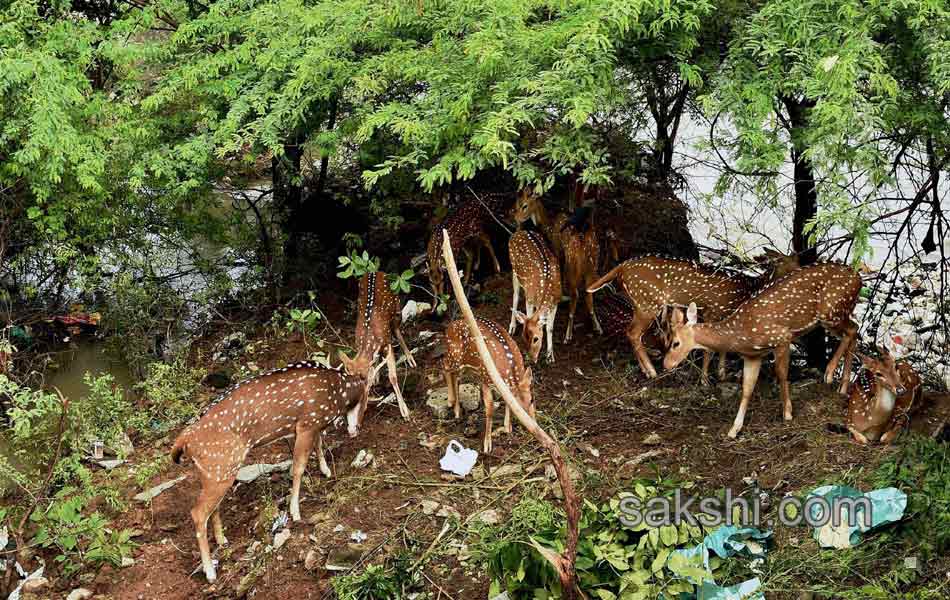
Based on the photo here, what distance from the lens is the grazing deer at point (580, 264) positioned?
888 centimetres

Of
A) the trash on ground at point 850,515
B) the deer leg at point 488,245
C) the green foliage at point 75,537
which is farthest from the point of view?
the deer leg at point 488,245

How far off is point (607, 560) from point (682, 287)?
10.0ft

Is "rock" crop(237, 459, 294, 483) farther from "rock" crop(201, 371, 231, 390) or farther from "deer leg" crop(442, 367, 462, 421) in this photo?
"rock" crop(201, 371, 231, 390)

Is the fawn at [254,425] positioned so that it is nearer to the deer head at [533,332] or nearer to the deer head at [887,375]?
the deer head at [533,332]

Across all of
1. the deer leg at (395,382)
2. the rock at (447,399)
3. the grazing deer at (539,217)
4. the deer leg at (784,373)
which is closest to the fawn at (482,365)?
the rock at (447,399)

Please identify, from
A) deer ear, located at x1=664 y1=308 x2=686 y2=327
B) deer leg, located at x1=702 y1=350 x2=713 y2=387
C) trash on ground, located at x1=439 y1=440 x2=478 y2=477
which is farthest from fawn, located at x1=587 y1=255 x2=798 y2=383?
trash on ground, located at x1=439 y1=440 x2=478 y2=477

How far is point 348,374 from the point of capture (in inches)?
300

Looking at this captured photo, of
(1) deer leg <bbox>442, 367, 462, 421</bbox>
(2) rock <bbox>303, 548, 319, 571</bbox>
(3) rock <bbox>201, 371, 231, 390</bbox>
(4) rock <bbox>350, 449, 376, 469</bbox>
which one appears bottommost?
(3) rock <bbox>201, 371, 231, 390</bbox>

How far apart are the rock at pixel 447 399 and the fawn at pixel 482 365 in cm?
14

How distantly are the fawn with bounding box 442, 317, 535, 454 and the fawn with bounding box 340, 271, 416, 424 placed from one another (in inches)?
21.6

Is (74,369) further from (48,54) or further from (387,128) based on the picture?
(387,128)

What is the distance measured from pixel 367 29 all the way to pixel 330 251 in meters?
3.55

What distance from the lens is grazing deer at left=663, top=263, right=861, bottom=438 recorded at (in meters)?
7.27

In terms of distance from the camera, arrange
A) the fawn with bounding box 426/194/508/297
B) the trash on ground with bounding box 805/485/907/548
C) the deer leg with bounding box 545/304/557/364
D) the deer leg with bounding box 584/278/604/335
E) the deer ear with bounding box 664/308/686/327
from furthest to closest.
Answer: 1. the fawn with bounding box 426/194/508/297
2. the deer leg with bounding box 584/278/604/335
3. the deer leg with bounding box 545/304/557/364
4. the deer ear with bounding box 664/308/686/327
5. the trash on ground with bounding box 805/485/907/548
